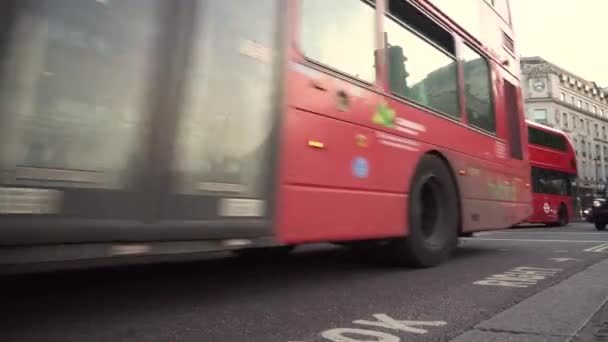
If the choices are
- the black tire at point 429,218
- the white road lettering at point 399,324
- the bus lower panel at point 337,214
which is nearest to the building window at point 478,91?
the black tire at point 429,218

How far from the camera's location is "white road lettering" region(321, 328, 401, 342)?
286 cm

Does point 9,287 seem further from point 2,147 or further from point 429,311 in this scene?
point 429,311

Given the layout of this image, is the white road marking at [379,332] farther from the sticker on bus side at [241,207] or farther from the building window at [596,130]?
the building window at [596,130]

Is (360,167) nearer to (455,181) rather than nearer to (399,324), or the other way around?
(399,324)

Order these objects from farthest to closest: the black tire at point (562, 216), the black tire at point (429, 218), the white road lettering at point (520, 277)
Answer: the black tire at point (562, 216), the black tire at point (429, 218), the white road lettering at point (520, 277)

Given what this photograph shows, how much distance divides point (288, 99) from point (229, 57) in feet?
1.84

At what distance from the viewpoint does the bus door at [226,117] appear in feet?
9.67

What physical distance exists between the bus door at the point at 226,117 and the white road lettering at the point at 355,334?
2.76ft

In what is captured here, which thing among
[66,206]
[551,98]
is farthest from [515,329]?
[551,98]

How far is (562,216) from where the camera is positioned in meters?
21.5

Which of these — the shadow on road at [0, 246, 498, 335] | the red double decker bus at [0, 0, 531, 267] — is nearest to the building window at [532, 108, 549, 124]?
the shadow on road at [0, 246, 498, 335]

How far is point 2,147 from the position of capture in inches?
87.7

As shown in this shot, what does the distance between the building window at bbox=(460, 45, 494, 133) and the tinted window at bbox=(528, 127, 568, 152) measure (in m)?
14.4

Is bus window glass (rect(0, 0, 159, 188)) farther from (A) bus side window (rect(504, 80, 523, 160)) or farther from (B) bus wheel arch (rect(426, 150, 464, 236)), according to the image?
(A) bus side window (rect(504, 80, 523, 160))
